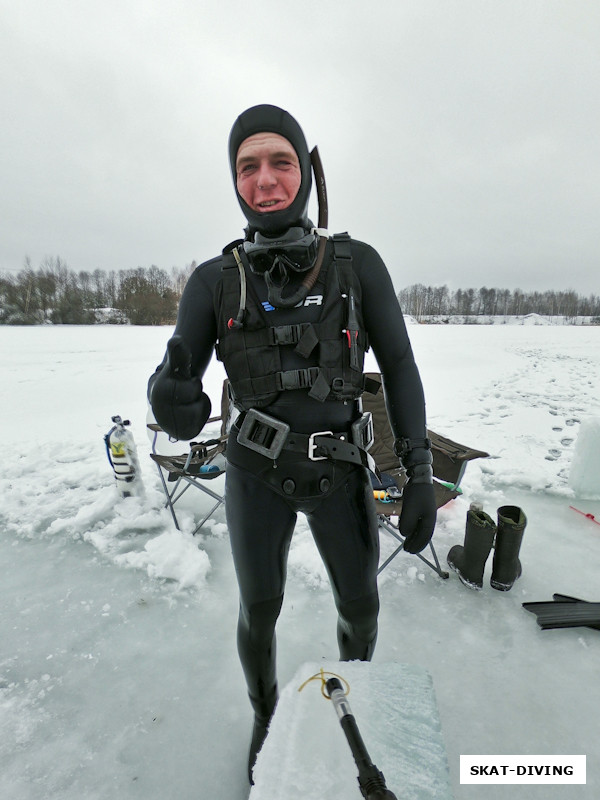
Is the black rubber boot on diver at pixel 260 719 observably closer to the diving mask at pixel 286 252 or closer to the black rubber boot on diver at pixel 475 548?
the black rubber boot on diver at pixel 475 548

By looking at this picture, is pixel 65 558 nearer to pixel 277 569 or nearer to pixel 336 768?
pixel 277 569

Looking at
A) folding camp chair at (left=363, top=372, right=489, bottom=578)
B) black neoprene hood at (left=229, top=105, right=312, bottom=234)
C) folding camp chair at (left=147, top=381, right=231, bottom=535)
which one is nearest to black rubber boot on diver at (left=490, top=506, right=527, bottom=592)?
folding camp chair at (left=363, top=372, right=489, bottom=578)

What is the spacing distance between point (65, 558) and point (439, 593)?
3135mm

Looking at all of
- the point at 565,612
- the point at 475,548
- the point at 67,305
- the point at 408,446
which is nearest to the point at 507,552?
the point at 475,548

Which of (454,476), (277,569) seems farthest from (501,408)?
(277,569)

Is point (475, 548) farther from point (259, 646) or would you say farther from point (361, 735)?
point (361, 735)

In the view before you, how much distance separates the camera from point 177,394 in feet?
5.16

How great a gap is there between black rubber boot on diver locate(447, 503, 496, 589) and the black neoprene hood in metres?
2.44

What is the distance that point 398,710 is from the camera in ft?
3.71

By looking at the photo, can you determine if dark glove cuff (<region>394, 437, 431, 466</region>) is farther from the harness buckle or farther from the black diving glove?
the harness buckle

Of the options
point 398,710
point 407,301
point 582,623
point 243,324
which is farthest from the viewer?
point 407,301

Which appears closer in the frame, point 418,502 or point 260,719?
point 418,502

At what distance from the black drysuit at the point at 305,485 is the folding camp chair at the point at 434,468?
0.95 metres

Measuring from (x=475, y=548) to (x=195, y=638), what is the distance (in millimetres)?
2075
